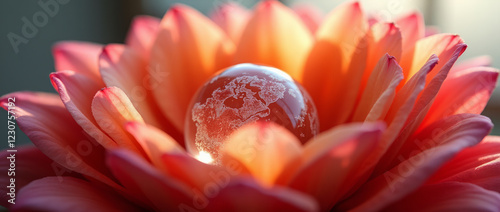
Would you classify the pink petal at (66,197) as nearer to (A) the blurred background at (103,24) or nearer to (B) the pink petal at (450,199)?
(B) the pink petal at (450,199)

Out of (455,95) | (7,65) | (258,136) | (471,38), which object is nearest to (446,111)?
(455,95)

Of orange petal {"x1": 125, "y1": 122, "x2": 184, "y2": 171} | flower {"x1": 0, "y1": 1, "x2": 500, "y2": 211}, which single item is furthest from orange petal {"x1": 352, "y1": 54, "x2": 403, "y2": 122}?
orange petal {"x1": 125, "y1": 122, "x2": 184, "y2": 171}

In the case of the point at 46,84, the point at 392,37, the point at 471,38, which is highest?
the point at 392,37

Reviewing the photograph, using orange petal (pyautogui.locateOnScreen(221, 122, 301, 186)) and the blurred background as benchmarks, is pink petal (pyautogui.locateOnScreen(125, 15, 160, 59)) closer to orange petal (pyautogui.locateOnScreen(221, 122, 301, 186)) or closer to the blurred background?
orange petal (pyautogui.locateOnScreen(221, 122, 301, 186))

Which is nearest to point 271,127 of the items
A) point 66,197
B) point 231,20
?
point 66,197

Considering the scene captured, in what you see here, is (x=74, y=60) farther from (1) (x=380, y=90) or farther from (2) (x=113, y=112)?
(1) (x=380, y=90)

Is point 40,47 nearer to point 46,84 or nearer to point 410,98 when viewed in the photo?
point 46,84
